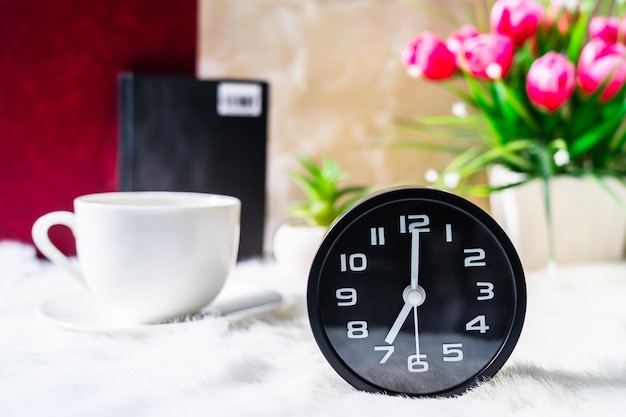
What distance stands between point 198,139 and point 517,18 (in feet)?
1.49

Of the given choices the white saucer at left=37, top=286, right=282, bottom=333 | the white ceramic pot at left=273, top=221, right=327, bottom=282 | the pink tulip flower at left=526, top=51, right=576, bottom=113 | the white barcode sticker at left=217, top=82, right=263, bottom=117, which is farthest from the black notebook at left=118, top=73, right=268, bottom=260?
the pink tulip flower at left=526, top=51, right=576, bottom=113

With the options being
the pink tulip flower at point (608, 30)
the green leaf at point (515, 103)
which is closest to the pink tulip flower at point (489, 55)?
the green leaf at point (515, 103)

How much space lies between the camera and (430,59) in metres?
0.90

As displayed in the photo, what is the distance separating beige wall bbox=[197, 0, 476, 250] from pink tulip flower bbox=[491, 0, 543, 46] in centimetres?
23

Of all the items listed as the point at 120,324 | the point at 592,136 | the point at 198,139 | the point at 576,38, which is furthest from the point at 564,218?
the point at 120,324

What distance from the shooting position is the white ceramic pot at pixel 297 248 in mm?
801

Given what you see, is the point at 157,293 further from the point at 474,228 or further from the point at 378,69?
the point at 378,69

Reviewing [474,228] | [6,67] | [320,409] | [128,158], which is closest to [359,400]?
[320,409]

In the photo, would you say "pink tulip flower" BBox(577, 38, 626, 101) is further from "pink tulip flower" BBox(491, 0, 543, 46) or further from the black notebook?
the black notebook

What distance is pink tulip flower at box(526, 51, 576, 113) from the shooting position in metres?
0.82

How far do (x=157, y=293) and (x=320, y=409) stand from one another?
0.20 m

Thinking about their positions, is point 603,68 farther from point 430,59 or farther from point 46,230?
point 46,230

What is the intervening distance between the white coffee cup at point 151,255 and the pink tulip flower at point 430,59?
43 cm

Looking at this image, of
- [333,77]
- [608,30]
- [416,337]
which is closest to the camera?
[416,337]
